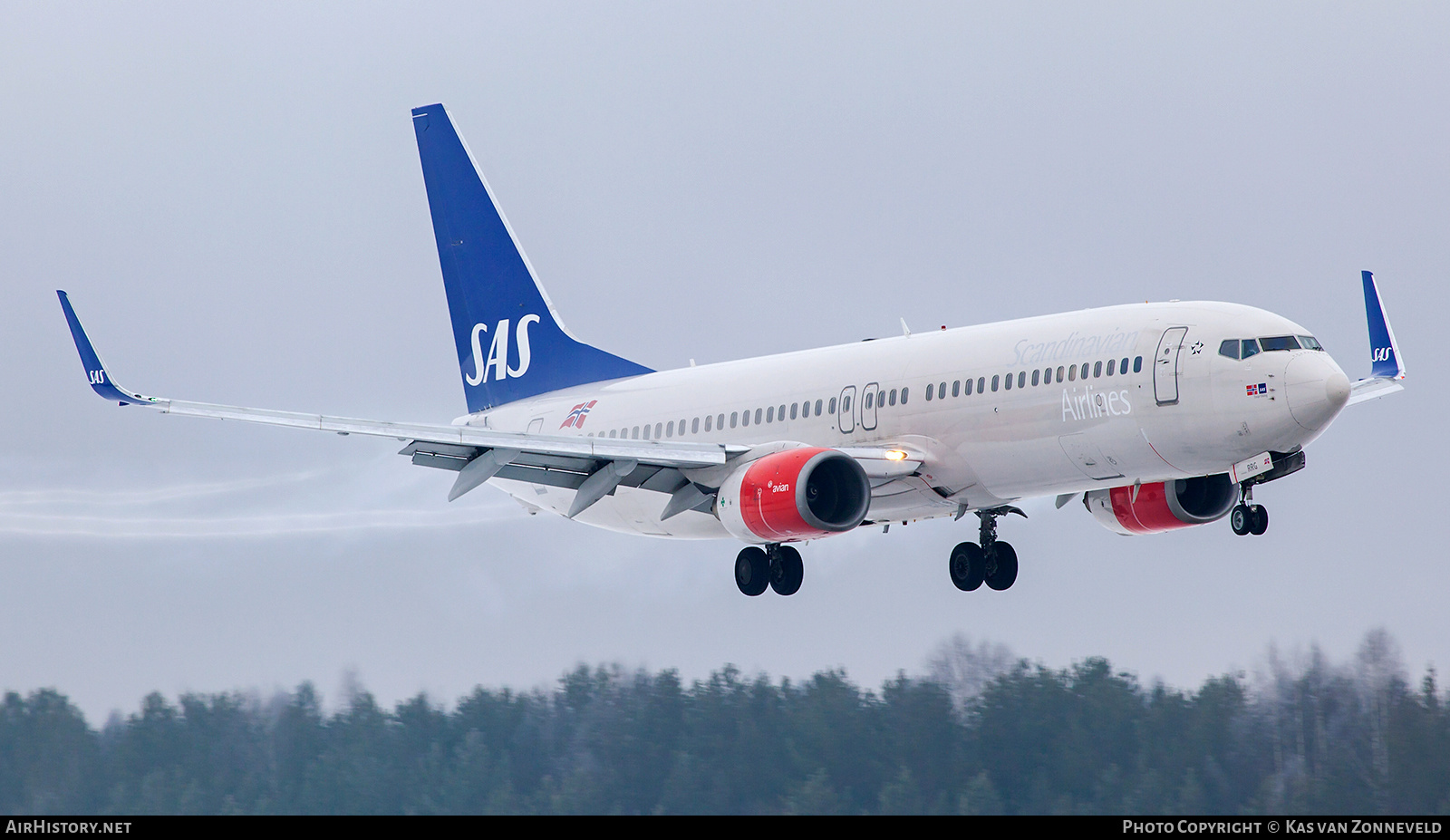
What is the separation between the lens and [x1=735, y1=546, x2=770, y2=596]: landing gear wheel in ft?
124

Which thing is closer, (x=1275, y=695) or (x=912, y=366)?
(x=912, y=366)

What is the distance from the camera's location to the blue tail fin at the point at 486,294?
46.2 metres

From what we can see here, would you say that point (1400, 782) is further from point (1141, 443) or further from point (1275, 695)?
point (1141, 443)

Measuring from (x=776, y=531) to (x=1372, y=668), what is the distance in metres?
33.3

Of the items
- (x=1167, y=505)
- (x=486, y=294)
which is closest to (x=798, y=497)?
(x=1167, y=505)

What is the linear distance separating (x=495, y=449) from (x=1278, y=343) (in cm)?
1475

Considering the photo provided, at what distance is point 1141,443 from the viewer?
106 ft

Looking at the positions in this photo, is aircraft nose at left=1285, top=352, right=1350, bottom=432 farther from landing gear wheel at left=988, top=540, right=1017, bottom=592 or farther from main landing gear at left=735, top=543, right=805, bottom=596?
main landing gear at left=735, top=543, right=805, bottom=596

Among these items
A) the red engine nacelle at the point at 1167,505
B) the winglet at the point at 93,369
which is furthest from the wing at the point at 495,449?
the red engine nacelle at the point at 1167,505

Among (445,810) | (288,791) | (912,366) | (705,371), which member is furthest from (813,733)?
(912,366)

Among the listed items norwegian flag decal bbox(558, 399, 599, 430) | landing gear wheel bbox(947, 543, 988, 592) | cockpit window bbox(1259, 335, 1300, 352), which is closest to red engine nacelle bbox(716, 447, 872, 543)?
landing gear wheel bbox(947, 543, 988, 592)
